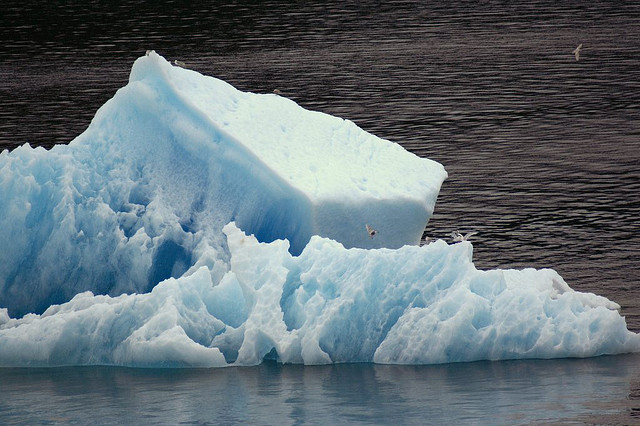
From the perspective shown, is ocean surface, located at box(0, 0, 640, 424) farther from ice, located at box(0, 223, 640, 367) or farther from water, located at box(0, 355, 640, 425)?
ice, located at box(0, 223, 640, 367)

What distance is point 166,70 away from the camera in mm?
15203

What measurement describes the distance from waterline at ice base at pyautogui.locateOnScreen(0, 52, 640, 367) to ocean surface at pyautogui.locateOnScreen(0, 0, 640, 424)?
0.97ft

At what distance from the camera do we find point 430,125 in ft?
94.0

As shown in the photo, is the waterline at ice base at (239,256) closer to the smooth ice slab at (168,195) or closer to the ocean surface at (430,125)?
the smooth ice slab at (168,195)

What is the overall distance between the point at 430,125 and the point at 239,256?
15479 mm

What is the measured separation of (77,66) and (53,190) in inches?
998

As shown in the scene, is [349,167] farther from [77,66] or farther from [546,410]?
[77,66]

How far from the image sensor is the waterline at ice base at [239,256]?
13.3 meters

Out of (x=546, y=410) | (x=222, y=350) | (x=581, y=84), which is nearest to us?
(x=546, y=410)

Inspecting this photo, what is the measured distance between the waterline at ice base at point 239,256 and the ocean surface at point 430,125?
0.30 m

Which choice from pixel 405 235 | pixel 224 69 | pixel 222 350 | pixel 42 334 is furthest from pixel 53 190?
pixel 224 69

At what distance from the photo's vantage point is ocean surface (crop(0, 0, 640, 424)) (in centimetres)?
1235

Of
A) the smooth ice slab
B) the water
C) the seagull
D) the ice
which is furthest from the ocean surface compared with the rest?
the seagull

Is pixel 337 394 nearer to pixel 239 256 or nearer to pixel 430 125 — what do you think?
pixel 239 256
